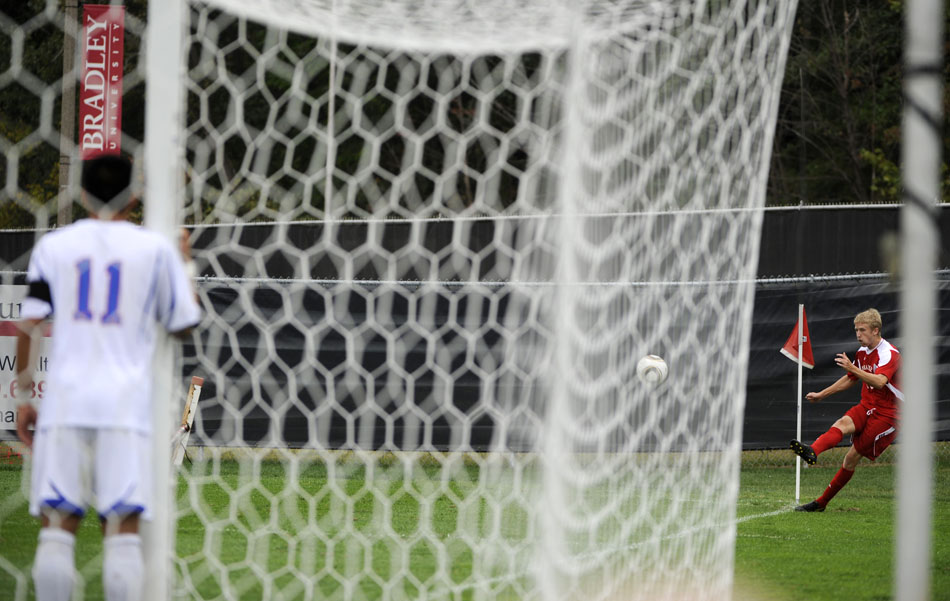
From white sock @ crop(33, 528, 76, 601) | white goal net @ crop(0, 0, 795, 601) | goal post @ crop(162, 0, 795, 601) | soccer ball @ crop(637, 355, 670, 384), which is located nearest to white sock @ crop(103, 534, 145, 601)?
white sock @ crop(33, 528, 76, 601)

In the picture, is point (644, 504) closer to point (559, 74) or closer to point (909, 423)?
point (559, 74)

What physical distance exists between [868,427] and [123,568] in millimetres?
6155

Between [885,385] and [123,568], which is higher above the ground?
[885,385]

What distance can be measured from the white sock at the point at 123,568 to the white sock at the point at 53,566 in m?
0.15

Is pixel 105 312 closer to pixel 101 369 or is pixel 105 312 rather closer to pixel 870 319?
pixel 101 369

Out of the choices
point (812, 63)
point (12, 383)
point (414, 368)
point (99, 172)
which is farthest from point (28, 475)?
point (812, 63)

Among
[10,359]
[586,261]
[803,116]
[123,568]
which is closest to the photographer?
[123,568]

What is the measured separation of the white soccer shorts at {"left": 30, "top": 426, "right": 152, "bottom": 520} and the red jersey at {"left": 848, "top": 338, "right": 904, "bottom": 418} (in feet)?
20.0

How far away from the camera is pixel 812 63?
19.1 meters

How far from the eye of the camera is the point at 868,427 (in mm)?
7926

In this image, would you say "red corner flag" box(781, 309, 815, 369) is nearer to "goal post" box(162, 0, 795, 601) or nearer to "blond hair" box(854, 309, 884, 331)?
"blond hair" box(854, 309, 884, 331)

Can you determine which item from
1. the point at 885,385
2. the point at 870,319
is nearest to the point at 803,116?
the point at 870,319

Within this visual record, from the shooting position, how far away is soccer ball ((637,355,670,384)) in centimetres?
431

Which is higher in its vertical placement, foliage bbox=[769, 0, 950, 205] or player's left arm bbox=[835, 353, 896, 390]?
foliage bbox=[769, 0, 950, 205]
